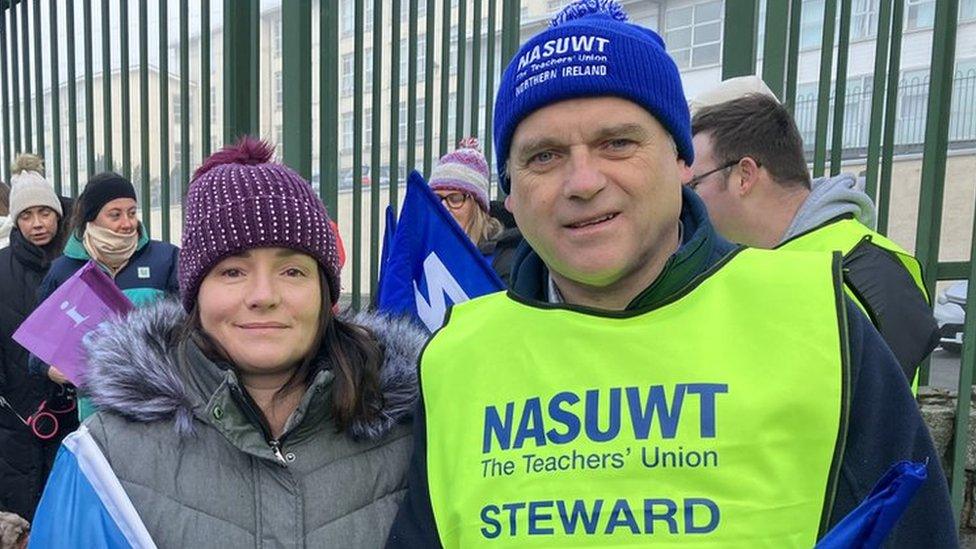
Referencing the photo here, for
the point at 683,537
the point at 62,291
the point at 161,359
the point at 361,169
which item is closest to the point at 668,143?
the point at 683,537

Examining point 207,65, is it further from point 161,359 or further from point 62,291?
point 161,359

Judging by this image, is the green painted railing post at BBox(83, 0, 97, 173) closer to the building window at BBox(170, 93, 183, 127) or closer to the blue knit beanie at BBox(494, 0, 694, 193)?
the building window at BBox(170, 93, 183, 127)

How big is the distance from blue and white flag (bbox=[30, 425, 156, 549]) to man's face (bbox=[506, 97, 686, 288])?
0.85 m

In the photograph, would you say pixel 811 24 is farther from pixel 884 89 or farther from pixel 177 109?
pixel 177 109

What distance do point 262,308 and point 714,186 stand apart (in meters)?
1.32

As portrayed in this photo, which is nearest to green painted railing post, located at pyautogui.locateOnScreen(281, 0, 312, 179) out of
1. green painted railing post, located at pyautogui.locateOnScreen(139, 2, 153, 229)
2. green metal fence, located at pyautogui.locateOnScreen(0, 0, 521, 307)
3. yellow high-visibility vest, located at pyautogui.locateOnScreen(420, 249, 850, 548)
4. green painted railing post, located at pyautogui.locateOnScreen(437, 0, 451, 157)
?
green metal fence, located at pyautogui.locateOnScreen(0, 0, 521, 307)

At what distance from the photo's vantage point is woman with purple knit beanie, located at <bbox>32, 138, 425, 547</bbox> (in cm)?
146

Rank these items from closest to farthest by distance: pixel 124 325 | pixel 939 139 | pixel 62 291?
pixel 124 325 → pixel 62 291 → pixel 939 139

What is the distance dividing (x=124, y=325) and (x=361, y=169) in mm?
2451

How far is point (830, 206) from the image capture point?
212cm

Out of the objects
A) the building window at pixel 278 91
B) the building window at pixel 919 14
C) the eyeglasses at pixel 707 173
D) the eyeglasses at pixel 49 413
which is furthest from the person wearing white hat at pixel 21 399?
the building window at pixel 919 14

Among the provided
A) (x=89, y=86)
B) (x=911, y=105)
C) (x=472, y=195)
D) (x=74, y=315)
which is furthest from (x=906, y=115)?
(x=89, y=86)

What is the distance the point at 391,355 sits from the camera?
172 centimetres

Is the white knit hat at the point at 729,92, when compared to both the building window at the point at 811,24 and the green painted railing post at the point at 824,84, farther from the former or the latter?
the building window at the point at 811,24
